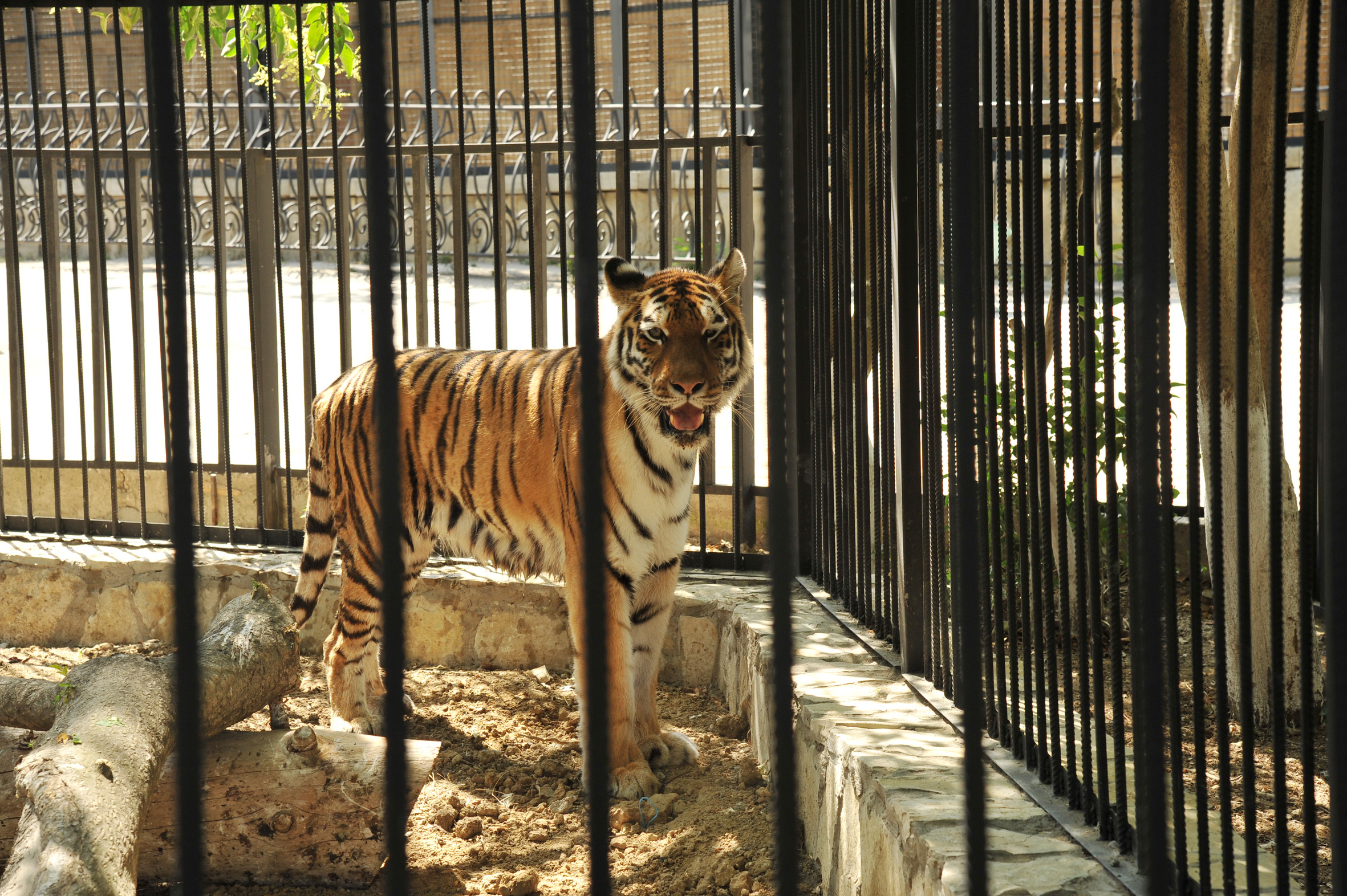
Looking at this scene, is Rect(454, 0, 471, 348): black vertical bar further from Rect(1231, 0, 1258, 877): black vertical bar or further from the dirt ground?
Rect(1231, 0, 1258, 877): black vertical bar

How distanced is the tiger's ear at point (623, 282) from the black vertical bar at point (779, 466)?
2990 millimetres

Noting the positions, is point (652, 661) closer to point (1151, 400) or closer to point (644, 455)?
point (644, 455)

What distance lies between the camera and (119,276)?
16.7 metres

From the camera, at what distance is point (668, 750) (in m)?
4.16

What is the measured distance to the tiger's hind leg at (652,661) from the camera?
4.16 meters

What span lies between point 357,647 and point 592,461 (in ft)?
12.5

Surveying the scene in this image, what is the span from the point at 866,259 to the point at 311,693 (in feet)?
10.1

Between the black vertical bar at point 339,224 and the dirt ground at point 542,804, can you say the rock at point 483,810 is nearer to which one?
the dirt ground at point 542,804

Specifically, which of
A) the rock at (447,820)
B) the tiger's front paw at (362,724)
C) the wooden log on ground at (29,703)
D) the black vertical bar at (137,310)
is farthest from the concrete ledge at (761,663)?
the wooden log on ground at (29,703)

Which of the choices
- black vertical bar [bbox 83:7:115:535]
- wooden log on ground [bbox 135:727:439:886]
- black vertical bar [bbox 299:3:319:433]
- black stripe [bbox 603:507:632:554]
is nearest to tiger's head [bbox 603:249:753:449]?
black stripe [bbox 603:507:632:554]

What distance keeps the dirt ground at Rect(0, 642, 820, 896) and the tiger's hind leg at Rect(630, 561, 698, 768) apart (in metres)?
0.07

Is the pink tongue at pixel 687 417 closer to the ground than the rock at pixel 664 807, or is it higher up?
higher up

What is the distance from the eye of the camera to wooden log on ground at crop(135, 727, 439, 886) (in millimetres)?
3361

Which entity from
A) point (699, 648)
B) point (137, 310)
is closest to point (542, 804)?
point (699, 648)
